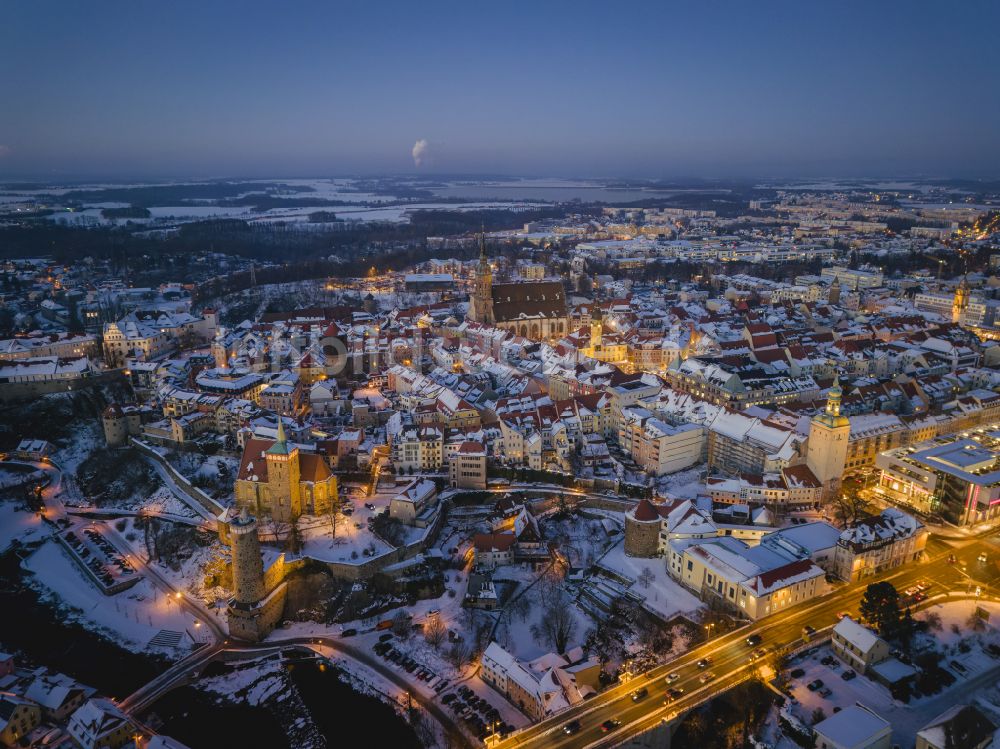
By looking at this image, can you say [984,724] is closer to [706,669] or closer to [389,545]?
[706,669]

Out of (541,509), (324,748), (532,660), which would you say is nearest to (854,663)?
(532,660)

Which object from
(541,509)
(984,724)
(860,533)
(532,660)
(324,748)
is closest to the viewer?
(984,724)

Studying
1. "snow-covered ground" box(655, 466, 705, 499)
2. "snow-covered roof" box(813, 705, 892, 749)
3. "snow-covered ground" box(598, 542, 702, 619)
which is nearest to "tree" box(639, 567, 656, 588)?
"snow-covered ground" box(598, 542, 702, 619)

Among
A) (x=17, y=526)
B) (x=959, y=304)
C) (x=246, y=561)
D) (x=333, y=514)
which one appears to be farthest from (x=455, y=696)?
(x=959, y=304)

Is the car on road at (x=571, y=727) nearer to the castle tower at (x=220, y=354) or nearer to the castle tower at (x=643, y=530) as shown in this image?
the castle tower at (x=643, y=530)

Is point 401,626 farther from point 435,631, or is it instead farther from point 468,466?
point 468,466

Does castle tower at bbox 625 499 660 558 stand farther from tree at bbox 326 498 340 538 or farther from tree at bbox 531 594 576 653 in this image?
tree at bbox 326 498 340 538

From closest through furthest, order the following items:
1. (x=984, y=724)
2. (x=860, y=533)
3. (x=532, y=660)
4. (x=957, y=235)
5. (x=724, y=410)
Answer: (x=984, y=724) < (x=532, y=660) < (x=860, y=533) < (x=724, y=410) < (x=957, y=235)

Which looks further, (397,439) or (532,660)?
(397,439)
